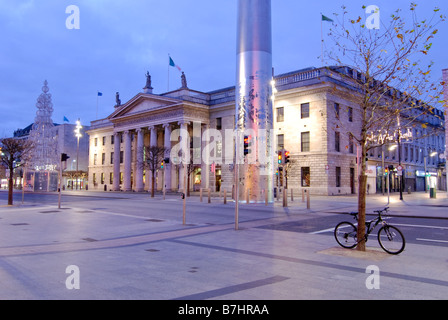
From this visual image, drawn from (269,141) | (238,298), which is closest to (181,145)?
(269,141)

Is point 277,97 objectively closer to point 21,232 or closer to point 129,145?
point 129,145

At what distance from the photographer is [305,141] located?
46906 mm

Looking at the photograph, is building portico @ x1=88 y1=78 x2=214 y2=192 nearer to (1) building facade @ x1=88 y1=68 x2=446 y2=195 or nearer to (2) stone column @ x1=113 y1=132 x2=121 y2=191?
(2) stone column @ x1=113 y1=132 x2=121 y2=191

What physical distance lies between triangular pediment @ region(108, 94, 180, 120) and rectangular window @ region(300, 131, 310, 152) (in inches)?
768

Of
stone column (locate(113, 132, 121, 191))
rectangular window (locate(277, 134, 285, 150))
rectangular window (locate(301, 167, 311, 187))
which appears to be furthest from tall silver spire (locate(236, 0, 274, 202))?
stone column (locate(113, 132, 121, 191))

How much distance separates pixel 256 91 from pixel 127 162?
41.2m

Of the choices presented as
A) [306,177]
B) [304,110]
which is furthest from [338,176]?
[304,110]

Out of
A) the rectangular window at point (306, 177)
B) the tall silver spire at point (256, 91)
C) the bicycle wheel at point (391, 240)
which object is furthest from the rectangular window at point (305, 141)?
the bicycle wheel at point (391, 240)

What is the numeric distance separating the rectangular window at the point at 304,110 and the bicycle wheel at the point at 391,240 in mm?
38105

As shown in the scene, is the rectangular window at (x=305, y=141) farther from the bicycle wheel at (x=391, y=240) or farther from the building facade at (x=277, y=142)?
the bicycle wheel at (x=391, y=240)

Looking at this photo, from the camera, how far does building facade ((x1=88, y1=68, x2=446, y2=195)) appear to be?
4512cm

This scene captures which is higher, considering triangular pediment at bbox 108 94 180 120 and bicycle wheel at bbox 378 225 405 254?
triangular pediment at bbox 108 94 180 120
